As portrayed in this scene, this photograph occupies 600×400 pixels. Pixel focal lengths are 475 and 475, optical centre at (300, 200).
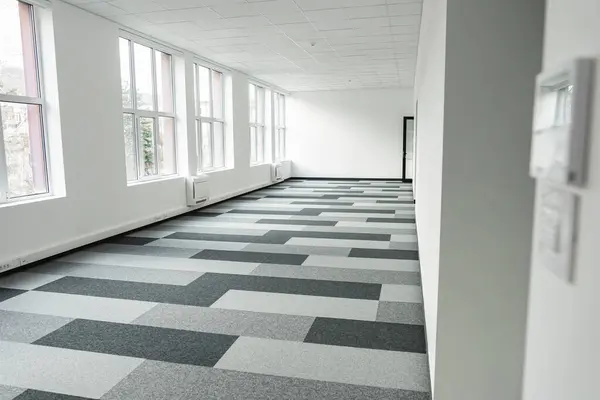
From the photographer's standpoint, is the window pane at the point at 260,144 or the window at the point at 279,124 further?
the window at the point at 279,124

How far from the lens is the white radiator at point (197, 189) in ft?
27.8

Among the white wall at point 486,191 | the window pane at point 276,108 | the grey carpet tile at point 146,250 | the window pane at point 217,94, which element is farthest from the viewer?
the window pane at point 276,108

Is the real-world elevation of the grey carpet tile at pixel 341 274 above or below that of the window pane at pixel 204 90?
below

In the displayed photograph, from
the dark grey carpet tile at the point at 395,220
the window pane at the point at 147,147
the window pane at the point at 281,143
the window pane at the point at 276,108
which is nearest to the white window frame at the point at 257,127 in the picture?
the window pane at the point at 276,108

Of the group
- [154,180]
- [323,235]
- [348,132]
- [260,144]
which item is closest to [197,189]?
[154,180]

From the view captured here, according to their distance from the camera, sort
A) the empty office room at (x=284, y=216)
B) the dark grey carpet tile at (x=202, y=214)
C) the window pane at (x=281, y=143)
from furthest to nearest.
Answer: the window pane at (x=281, y=143)
the dark grey carpet tile at (x=202, y=214)
the empty office room at (x=284, y=216)

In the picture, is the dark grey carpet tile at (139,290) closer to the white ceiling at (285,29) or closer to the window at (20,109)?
the window at (20,109)

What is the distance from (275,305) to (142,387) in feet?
4.71

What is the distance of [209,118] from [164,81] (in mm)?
1674

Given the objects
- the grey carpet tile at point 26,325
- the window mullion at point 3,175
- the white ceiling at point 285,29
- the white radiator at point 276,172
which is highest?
the white ceiling at point 285,29

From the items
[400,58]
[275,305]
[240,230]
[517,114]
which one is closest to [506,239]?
[517,114]

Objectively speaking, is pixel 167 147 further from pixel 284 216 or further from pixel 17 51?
pixel 17 51

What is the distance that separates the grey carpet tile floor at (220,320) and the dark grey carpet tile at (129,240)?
0.03m

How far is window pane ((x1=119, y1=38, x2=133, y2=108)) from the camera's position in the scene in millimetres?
6949
